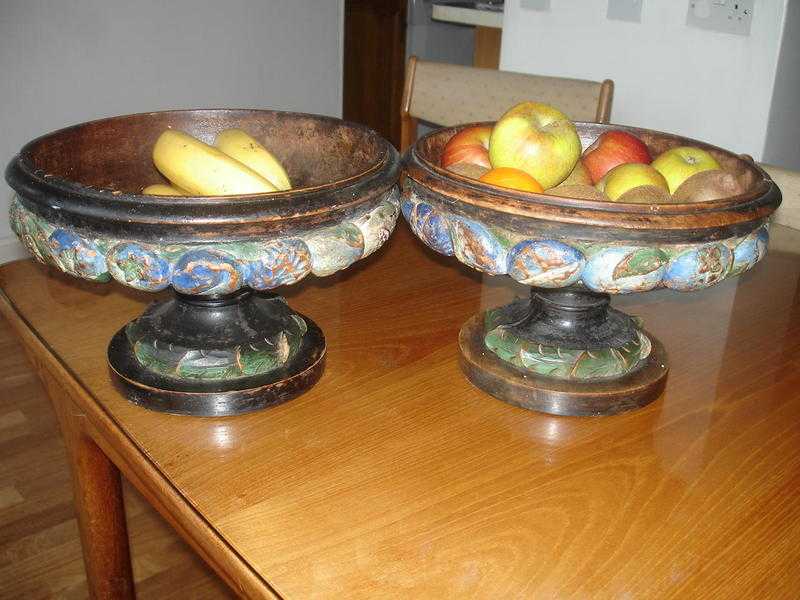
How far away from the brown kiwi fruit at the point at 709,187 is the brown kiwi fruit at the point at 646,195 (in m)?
0.02

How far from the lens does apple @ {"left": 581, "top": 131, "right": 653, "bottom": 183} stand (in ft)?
2.53

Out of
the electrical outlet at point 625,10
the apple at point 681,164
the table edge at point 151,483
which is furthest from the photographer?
the electrical outlet at point 625,10

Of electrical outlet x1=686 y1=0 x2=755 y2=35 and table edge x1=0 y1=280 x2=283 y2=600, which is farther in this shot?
electrical outlet x1=686 y1=0 x2=755 y2=35

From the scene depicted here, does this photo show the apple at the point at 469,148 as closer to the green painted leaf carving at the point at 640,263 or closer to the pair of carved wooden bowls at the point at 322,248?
the pair of carved wooden bowls at the point at 322,248

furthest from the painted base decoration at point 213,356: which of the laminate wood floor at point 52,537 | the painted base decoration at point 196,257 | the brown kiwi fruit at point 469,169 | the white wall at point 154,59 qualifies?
the white wall at point 154,59

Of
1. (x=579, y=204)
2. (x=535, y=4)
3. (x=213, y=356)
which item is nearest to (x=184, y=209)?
(x=213, y=356)

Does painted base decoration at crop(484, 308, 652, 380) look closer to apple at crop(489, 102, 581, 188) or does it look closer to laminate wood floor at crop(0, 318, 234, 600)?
apple at crop(489, 102, 581, 188)

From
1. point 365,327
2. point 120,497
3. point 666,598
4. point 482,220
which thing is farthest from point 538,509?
point 120,497

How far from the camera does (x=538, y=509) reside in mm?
550

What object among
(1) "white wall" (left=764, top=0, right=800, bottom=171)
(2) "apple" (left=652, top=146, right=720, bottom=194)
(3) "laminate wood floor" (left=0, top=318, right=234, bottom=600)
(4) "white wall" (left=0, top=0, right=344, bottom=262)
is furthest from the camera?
(4) "white wall" (left=0, top=0, right=344, bottom=262)

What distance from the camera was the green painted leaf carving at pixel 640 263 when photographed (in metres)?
0.57

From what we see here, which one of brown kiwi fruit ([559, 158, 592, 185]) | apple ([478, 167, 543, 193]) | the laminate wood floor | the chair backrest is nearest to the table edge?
apple ([478, 167, 543, 193])

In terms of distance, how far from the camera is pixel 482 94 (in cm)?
157

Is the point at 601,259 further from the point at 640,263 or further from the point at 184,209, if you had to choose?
the point at 184,209
